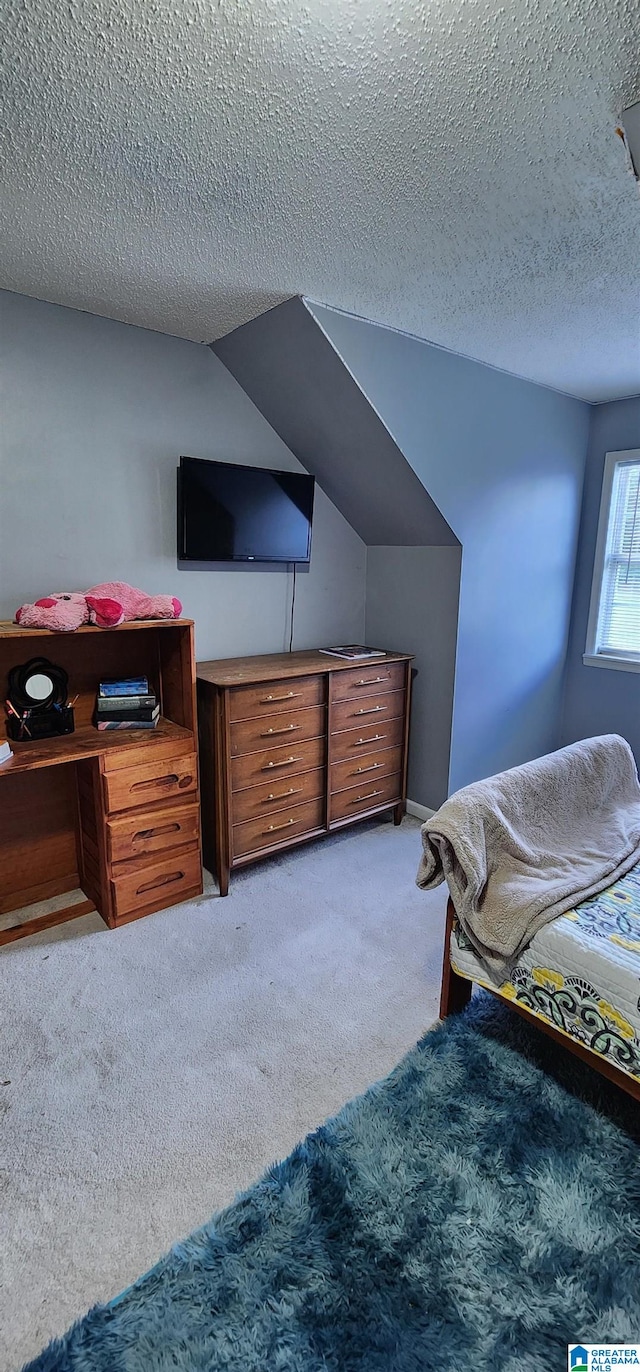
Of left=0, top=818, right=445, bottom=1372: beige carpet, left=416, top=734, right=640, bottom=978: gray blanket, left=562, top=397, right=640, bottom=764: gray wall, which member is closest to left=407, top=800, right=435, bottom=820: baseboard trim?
left=0, top=818, right=445, bottom=1372: beige carpet

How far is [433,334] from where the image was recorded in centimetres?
260

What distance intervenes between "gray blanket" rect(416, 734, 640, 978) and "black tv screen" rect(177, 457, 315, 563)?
1.59m

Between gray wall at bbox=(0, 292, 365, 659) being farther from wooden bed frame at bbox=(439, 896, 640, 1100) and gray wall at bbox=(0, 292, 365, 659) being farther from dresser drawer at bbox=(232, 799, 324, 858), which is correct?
wooden bed frame at bbox=(439, 896, 640, 1100)

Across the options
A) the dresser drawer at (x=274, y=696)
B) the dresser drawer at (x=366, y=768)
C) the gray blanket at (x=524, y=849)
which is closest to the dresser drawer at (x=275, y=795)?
the dresser drawer at (x=366, y=768)

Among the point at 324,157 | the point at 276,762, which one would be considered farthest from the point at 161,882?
the point at 324,157

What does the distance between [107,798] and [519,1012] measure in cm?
155

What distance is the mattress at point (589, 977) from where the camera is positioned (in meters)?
1.45

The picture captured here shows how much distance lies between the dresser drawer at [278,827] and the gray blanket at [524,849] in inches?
40.0

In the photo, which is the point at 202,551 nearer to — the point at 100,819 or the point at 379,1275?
the point at 100,819

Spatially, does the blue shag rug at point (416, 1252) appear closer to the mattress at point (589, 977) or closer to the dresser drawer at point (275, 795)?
the mattress at point (589, 977)

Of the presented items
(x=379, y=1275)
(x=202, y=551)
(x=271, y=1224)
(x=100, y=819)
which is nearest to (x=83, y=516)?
(x=202, y=551)

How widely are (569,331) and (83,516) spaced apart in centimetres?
217

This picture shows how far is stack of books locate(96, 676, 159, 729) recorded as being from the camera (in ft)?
8.13

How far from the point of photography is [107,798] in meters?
2.28
